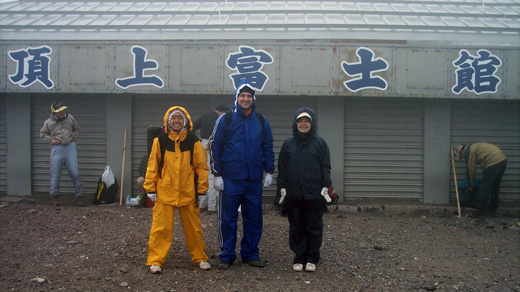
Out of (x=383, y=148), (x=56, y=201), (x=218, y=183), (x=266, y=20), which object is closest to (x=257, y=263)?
(x=218, y=183)

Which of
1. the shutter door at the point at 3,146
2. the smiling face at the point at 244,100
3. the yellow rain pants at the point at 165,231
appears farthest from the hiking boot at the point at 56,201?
the smiling face at the point at 244,100

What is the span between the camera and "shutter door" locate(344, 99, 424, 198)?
30.3 feet

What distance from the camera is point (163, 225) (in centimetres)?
Result: 511

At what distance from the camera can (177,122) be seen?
17.0 ft

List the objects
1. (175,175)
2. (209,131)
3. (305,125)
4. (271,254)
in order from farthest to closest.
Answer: (209,131)
(271,254)
(305,125)
(175,175)

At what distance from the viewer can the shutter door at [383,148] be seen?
30.3 feet

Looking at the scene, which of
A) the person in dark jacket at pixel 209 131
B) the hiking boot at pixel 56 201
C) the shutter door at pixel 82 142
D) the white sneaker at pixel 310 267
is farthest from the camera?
the shutter door at pixel 82 142

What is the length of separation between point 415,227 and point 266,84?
3.73 meters

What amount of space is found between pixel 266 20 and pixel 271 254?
6472 millimetres

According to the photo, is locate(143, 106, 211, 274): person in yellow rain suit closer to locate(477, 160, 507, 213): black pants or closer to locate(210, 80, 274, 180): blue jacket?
locate(210, 80, 274, 180): blue jacket

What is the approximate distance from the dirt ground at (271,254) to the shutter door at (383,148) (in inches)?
33.3

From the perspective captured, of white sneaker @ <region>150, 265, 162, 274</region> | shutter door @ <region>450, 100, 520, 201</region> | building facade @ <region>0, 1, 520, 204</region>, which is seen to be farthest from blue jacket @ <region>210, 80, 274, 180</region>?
shutter door @ <region>450, 100, 520, 201</region>

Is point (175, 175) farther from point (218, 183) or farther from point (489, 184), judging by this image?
point (489, 184)

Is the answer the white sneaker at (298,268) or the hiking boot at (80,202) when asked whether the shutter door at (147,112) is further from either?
the white sneaker at (298,268)
